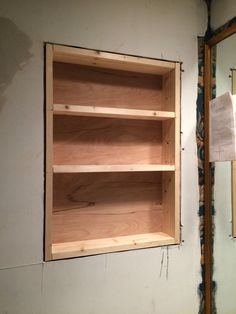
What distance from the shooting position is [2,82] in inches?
44.0

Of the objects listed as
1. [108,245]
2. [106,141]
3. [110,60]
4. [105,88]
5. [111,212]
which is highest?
[110,60]

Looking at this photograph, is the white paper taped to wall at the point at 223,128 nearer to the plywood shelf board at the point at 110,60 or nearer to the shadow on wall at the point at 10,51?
the plywood shelf board at the point at 110,60

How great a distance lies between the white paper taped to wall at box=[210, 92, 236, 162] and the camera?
4.13 feet

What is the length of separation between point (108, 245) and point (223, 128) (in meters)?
0.82

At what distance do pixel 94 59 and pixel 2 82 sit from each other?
0.44 metres

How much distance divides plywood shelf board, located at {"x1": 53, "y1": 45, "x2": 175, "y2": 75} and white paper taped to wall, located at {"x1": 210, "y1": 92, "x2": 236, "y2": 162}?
32cm

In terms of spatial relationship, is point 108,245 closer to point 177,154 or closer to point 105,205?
point 105,205

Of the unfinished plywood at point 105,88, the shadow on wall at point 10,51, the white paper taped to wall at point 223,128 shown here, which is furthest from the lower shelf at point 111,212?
A: the shadow on wall at point 10,51

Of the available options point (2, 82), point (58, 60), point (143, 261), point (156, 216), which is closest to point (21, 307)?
point (143, 261)

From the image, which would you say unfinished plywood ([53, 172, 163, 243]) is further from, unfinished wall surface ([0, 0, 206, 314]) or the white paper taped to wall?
the white paper taped to wall

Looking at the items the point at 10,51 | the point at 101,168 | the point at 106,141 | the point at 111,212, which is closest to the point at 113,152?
the point at 106,141

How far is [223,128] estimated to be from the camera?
1322 mm

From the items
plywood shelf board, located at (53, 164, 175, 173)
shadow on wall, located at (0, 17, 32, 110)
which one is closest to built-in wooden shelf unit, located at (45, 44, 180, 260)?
plywood shelf board, located at (53, 164, 175, 173)

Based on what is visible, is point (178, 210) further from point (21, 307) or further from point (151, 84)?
point (21, 307)
